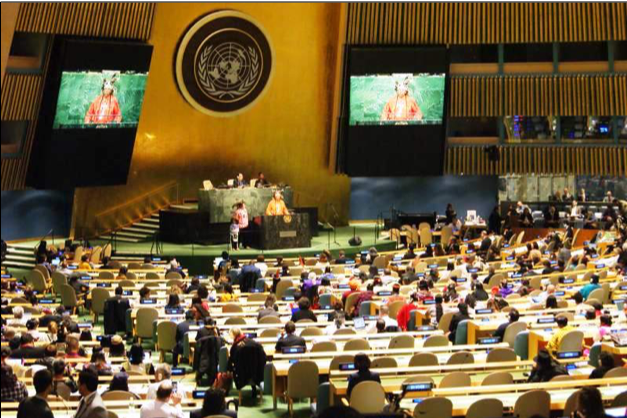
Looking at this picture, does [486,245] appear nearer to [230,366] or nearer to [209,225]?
[209,225]

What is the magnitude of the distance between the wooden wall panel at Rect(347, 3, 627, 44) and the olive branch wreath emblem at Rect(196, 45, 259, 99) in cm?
280

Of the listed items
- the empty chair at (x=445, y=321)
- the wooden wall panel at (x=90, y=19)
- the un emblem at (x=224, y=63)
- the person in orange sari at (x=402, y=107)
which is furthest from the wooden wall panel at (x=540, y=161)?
the empty chair at (x=445, y=321)

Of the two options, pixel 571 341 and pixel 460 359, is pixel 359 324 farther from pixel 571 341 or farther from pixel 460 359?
pixel 571 341

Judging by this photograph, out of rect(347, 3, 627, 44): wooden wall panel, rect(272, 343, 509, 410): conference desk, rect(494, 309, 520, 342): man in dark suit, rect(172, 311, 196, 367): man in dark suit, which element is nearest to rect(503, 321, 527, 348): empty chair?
rect(494, 309, 520, 342): man in dark suit

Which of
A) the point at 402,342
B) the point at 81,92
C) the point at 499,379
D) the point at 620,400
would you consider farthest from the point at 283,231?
the point at 620,400

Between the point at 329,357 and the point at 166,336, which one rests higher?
the point at 166,336

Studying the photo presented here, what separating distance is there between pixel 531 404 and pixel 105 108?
1909 cm

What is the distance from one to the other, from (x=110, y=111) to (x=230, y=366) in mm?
15288

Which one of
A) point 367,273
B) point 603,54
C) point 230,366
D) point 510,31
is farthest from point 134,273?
point 603,54

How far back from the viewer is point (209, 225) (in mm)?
25078

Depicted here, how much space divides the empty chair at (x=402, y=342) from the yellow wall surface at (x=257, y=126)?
1710cm

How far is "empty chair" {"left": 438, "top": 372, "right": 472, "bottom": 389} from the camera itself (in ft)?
29.4

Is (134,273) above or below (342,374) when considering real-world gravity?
above

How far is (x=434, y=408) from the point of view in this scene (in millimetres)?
7816
